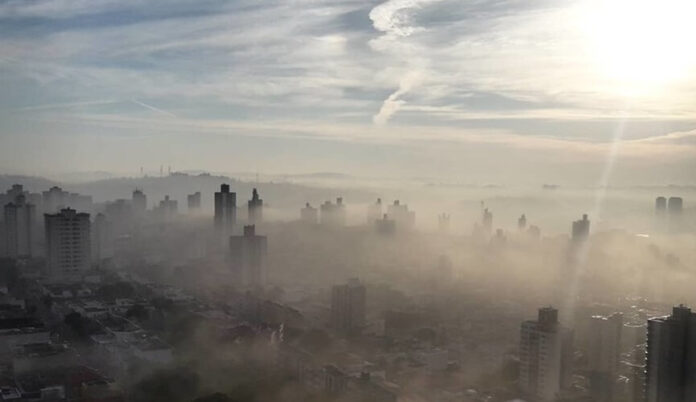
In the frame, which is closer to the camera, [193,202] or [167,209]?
[193,202]

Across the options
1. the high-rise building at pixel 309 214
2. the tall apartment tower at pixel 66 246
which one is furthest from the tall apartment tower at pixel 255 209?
the tall apartment tower at pixel 66 246

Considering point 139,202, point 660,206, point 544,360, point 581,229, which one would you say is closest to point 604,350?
point 544,360

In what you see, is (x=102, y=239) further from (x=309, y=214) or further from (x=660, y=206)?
(x=660, y=206)

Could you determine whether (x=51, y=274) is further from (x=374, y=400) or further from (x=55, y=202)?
(x=374, y=400)

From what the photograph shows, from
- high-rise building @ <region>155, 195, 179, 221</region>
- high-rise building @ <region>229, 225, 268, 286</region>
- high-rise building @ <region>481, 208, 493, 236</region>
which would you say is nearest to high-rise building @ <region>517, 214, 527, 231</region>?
high-rise building @ <region>481, 208, 493, 236</region>

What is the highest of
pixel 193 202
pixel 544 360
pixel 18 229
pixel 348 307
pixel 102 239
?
pixel 193 202

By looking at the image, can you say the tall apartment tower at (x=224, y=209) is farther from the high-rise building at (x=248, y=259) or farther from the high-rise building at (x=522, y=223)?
the high-rise building at (x=522, y=223)
